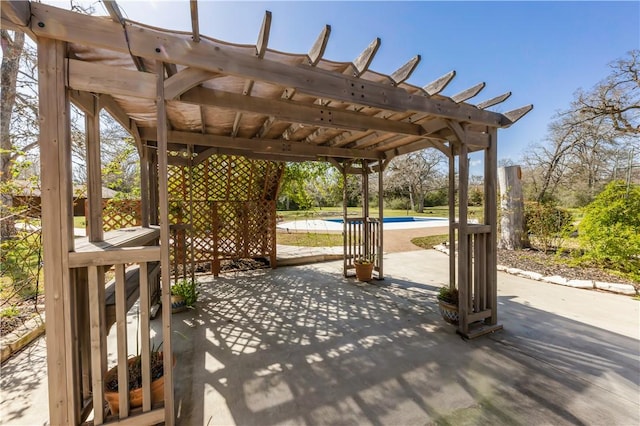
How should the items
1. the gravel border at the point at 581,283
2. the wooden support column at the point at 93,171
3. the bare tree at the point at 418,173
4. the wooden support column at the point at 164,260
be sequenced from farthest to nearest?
the bare tree at the point at 418,173
the gravel border at the point at 581,283
the wooden support column at the point at 93,171
the wooden support column at the point at 164,260

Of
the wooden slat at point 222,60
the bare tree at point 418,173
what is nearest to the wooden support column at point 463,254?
the wooden slat at point 222,60

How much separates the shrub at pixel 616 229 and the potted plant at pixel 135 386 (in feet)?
18.3

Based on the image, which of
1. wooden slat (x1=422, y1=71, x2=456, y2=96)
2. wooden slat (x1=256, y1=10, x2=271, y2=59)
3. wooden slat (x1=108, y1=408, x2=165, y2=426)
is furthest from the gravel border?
wooden slat (x1=108, y1=408, x2=165, y2=426)

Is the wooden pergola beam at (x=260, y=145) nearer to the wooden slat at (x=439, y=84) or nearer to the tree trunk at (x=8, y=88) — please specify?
the wooden slat at (x=439, y=84)

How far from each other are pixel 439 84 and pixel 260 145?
2.42 metres

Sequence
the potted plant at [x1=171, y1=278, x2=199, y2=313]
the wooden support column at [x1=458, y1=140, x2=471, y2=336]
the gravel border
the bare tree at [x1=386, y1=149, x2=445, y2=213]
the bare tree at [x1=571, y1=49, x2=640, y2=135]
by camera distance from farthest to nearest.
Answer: the bare tree at [x1=386, y1=149, x2=445, y2=213], the bare tree at [x1=571, y1=49, x2=640, y2=135], the gravel border, the potted plant at [x1=171, y1=278, x2=199, y2=313], the wooden support column at [x1=458, y1=140, x2=471, y2=336]

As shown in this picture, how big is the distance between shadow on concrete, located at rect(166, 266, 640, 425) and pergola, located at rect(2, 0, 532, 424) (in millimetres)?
400

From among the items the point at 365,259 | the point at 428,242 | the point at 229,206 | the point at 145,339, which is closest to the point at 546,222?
the point at 428,242

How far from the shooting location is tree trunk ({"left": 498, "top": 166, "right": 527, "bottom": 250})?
614 cm

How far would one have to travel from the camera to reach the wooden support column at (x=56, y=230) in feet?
4.40

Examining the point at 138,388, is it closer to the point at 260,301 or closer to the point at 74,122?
the point at 260,301

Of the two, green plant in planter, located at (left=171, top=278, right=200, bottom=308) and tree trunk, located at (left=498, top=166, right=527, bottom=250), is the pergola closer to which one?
green plant in planter, located at (left=171, top=278, right=200, bottom=308)

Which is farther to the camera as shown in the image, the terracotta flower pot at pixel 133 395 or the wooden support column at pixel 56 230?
the terracotta flower pot at pixel 133 395

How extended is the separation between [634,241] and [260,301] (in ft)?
17.4
